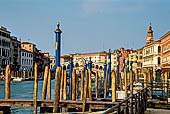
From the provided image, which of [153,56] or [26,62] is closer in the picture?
[153,56]

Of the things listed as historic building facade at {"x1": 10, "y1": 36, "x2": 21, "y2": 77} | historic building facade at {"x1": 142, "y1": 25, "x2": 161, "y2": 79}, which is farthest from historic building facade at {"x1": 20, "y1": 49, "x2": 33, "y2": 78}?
historic building facade at {"x1": 142, "y1": 25, "x2": 161, "y2": 79}

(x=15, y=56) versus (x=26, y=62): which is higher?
(x=15, y=56)

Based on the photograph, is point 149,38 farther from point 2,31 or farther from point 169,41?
point 2,31

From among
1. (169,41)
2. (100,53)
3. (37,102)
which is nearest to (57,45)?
(37,102)

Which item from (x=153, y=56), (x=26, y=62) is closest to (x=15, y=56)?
(x=26, y=62)

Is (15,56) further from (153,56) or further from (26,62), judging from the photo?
(153,56)

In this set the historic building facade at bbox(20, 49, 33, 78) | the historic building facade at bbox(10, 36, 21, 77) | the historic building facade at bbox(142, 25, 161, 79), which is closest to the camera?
the historic building facade at bbox(142, 25, 161, 79)

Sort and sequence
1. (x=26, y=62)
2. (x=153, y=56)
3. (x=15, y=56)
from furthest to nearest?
(x=26, y=62), (x=15, y=56), (x=153, y=56)

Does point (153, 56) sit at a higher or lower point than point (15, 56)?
lower

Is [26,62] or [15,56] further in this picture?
[26,62]

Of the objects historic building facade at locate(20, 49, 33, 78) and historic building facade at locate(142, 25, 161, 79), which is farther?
historic building facade at locate(20, 49, 33, 78)

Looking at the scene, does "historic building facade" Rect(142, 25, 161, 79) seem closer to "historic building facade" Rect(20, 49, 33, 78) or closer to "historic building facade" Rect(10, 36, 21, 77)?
"historic building facade" Rect(20, 49, 33, 78)

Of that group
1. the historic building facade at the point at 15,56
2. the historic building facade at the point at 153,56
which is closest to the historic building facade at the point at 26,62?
the historic building facade at the point at 15,56

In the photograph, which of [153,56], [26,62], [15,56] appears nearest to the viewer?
[153,56]
